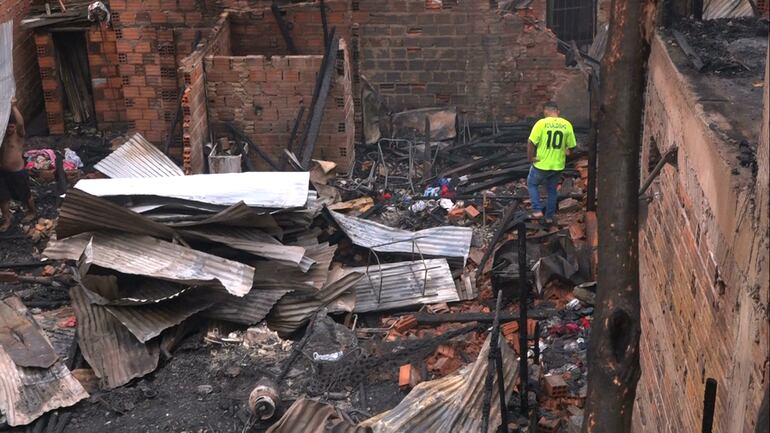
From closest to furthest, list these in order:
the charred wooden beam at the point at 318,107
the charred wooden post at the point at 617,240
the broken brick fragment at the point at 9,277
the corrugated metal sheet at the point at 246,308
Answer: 1. the charred wooden post at the point at 617,240
2. the corrugated metal sheet at the point at 246,308
3. the broken brick fragment at the point at 9,277
4. the charred wooden beam at the point at 318,107

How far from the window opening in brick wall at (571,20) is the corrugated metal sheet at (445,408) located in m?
11.6

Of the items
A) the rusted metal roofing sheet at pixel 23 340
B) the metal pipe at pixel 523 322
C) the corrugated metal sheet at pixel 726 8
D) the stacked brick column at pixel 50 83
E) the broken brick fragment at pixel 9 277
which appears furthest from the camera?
the stacked brick column at pixel 50 83

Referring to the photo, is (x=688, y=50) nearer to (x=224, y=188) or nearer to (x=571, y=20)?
(x=224, y=188)

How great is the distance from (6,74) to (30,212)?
6.72 feet

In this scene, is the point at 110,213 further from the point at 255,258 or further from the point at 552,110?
the point at 552,110

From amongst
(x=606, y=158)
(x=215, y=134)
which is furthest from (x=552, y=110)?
(x=606, y=158)

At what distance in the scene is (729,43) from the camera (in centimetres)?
701

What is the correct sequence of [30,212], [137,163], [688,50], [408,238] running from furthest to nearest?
[137,163] < [30,212] < [408,238] < [688,50]

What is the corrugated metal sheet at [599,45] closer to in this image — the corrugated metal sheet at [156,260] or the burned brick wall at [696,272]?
the burned brick wall at [696,272]

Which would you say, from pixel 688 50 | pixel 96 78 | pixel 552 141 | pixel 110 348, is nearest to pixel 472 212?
pixel 552 141

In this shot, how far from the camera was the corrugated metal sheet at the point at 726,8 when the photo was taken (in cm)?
1144

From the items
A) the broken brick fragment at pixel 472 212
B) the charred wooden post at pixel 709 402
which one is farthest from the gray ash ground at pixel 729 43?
the broken brick fragment at pixel 472 212

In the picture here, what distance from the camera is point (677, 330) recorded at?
559cm

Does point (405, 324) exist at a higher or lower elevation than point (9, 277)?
lower
